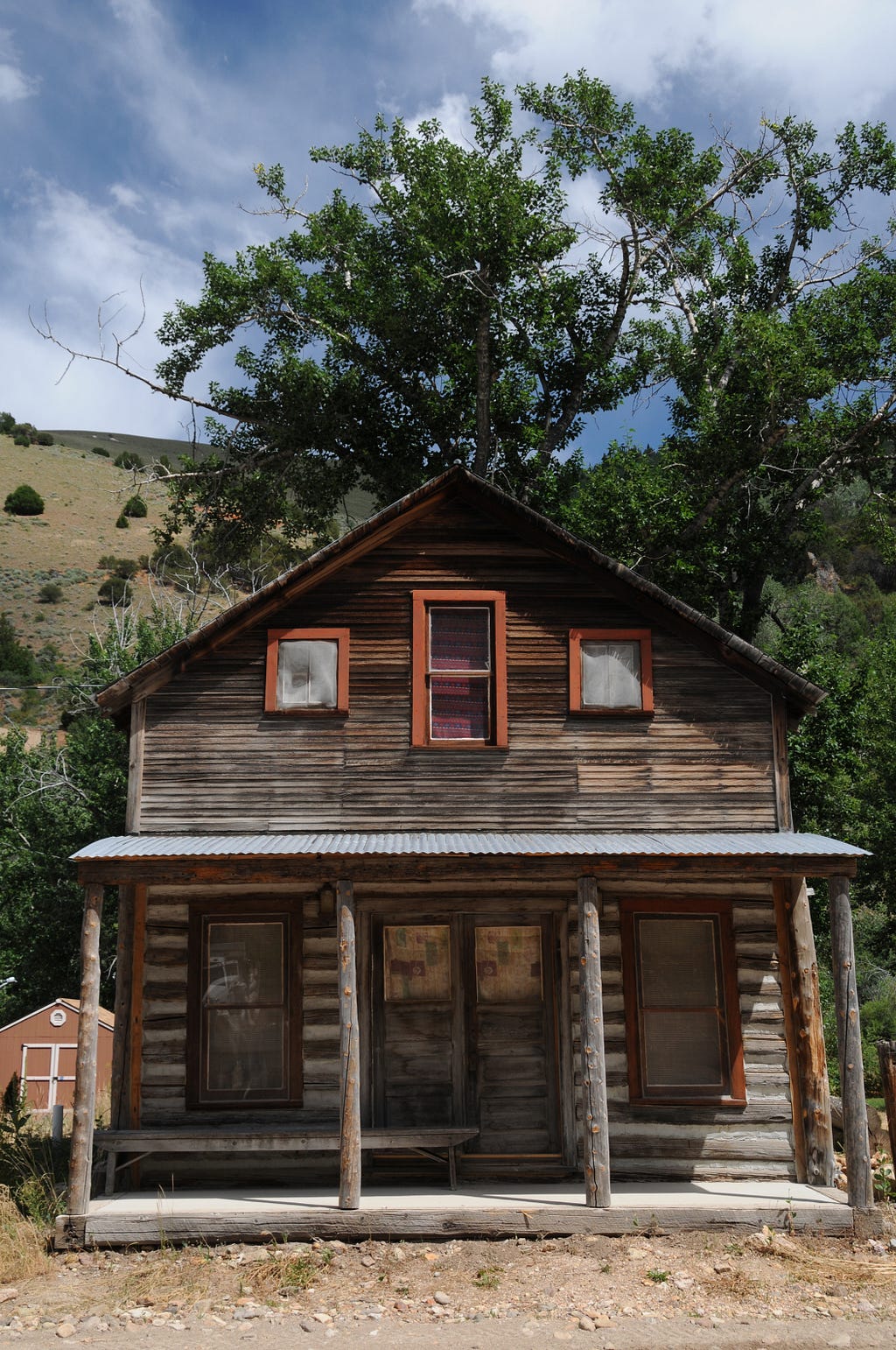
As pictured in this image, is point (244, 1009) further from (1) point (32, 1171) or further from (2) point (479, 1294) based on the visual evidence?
(2) point (479, 1294)

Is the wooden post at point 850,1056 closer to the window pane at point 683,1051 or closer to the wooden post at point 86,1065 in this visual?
the window pane at point 683,1051

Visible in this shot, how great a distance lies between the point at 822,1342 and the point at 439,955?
546 centimetres

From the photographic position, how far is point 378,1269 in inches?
368

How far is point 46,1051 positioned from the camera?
23203 millimetres

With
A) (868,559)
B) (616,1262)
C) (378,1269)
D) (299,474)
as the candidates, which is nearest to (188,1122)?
(378,1269)

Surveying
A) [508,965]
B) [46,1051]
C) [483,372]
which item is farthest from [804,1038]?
[46,1051]

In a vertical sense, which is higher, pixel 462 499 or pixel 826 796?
pixel 462 499

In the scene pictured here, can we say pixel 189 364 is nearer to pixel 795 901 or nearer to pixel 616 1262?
pixel 795 901

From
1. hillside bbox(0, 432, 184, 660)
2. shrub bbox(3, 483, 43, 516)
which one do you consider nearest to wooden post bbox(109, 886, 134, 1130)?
hillside bbox(0, 432, 184, 660)

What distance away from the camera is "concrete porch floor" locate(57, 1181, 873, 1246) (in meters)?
9.89

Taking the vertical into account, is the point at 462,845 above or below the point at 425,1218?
above

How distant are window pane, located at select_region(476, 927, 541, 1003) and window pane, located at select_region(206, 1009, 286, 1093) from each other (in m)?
2.20

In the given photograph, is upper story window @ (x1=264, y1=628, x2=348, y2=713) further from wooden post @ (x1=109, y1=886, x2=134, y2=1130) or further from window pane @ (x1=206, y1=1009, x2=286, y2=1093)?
window pane @ (x1=206, y1=1009, x2=286, y2=1093)

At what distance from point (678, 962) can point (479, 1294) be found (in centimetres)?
434
